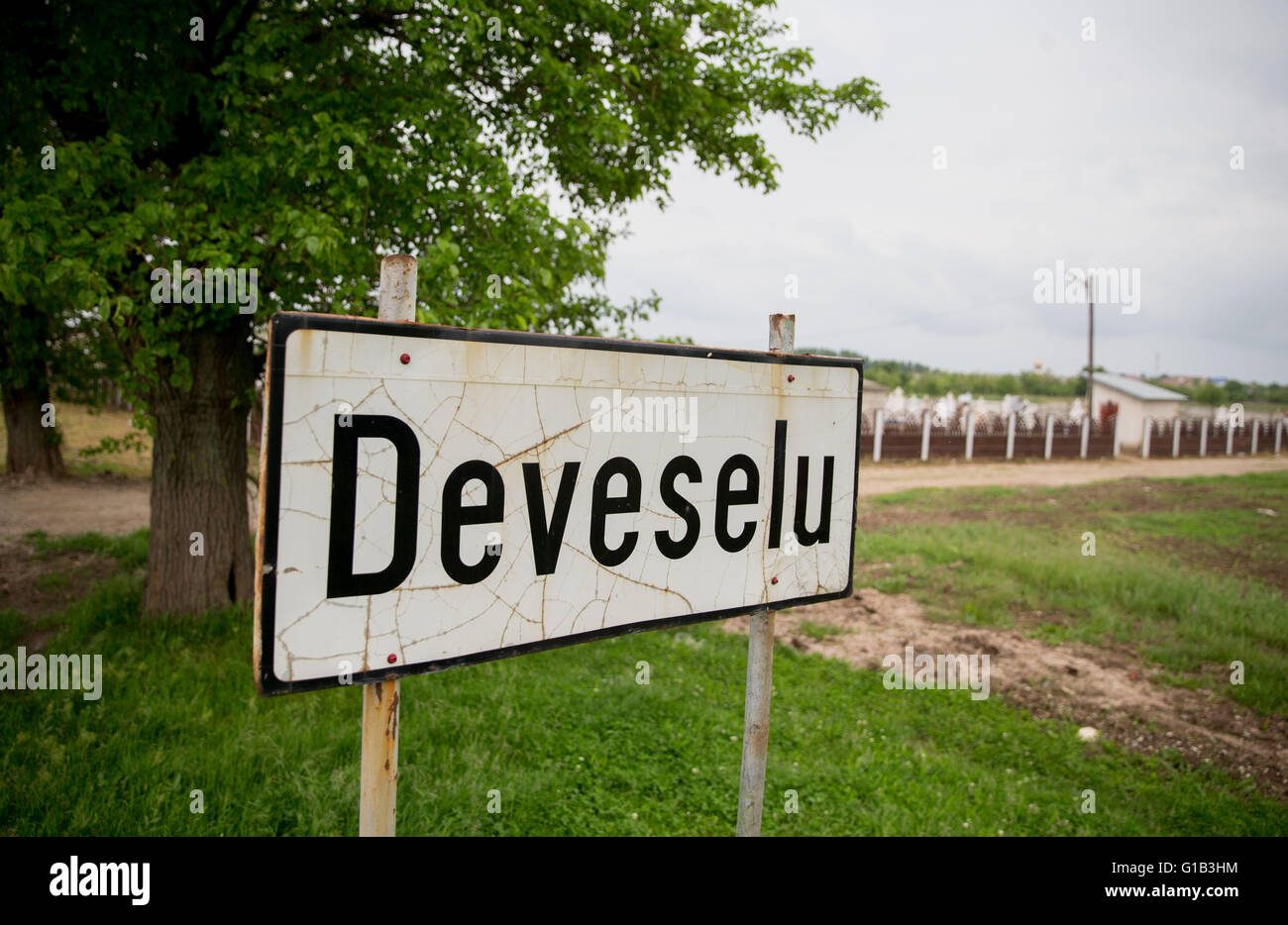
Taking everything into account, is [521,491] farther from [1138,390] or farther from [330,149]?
[1138,390]

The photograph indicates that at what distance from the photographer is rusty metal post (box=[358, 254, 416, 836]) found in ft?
4.80

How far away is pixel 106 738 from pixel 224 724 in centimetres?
52

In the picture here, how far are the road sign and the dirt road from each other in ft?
32.3

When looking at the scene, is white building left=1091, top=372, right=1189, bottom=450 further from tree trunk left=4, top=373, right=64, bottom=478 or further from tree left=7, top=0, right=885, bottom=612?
tree trunk left=4, top=373, right=64, bottom=478

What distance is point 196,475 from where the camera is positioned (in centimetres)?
574

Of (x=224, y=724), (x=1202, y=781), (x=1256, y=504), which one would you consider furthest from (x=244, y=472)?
(x=1256, y=504)

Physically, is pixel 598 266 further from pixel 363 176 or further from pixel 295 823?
pixel 295 823

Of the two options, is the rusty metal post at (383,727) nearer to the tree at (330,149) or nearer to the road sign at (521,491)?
the road sign at (521,491)

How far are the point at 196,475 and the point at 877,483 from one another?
54.2 feet

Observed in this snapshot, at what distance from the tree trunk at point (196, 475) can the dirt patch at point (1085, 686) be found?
432cm

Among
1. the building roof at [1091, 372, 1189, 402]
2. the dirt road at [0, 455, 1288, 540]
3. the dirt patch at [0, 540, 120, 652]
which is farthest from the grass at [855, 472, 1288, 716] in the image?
the building roof at [1091, 372, 1189, 402]

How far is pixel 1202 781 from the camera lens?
4500mm

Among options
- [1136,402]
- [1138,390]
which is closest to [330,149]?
[1136,402]

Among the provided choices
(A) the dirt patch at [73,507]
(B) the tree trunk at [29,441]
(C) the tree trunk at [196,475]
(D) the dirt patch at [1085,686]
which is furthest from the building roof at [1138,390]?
(C) the tree trunk at [196,475]
